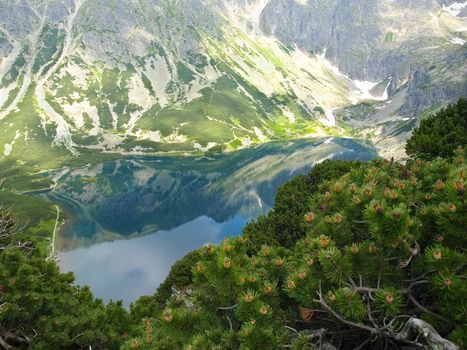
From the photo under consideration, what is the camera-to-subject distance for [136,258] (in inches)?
3684

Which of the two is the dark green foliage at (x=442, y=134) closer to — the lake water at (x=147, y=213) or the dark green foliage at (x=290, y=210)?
the dark green foliage at (x=290, y=210)

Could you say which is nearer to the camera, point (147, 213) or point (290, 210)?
point (290, 210)

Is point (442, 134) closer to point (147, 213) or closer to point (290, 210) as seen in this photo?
point (290, 210)

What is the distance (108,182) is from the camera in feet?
563

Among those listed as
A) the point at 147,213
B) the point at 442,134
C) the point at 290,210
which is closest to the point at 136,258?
the point at 147,213

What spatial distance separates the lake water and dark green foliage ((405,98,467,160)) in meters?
59.0

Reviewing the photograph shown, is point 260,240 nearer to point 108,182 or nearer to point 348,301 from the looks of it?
point 348,301

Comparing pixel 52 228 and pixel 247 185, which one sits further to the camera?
pixel 247 185

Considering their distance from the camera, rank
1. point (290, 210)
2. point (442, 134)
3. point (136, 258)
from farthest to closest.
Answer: point (136, 258) < point (290, 210) < point (442, 134)

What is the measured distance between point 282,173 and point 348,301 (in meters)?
166

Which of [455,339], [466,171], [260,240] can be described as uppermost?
[466,171]

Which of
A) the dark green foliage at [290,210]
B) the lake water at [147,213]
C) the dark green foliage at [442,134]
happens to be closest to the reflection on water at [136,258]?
the lake water at [147,213]

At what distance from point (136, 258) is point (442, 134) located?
Answer: 78683 mm

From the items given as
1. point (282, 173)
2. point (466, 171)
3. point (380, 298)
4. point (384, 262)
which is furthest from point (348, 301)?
point (282, 173)
